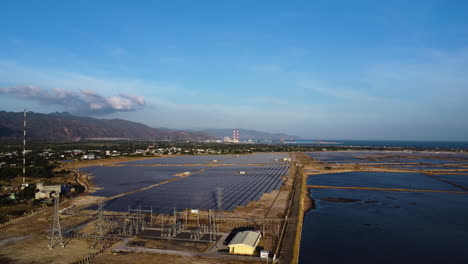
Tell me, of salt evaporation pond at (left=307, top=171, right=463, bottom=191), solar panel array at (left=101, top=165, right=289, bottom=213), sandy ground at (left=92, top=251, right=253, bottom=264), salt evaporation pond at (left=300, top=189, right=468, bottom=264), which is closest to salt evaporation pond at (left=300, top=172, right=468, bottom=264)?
salt evaporation pond at (left=300, top=189, right=468, bottom=264)

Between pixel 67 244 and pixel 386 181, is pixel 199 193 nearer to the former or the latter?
pixel 67 244

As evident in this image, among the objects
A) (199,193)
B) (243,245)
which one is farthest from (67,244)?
(199,193)

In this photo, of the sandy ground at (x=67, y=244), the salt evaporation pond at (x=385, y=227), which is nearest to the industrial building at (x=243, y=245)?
the sandy ground at (x=67, y=244)

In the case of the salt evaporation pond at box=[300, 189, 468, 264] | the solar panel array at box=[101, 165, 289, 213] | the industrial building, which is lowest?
the salt evaporation pond at box=[300, 189, 468, 264]

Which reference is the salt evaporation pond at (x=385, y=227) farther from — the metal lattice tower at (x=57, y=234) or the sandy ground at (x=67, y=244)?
the metal lattice tower at (x=57, y=234)

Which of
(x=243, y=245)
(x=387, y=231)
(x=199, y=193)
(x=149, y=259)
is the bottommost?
(x=387, y=231)

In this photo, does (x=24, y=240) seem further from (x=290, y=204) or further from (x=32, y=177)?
(x=32, y=177)

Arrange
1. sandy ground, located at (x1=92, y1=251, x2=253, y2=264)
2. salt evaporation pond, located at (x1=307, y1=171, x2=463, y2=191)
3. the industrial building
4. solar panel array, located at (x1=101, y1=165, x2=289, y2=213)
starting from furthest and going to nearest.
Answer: salt evaporation pond, located at (x1=307, y1=171, x2=463, y2=191) → solar panel array, located at (x1=101, y1=165, x2=289, y2=213) → the industrial building → sandy ground, located at (x1=92, y1=251, x2=253, y2=264)

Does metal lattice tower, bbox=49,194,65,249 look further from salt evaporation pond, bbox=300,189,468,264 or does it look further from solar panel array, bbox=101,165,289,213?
salt evaporation pond, bbox=300,189,468,264
